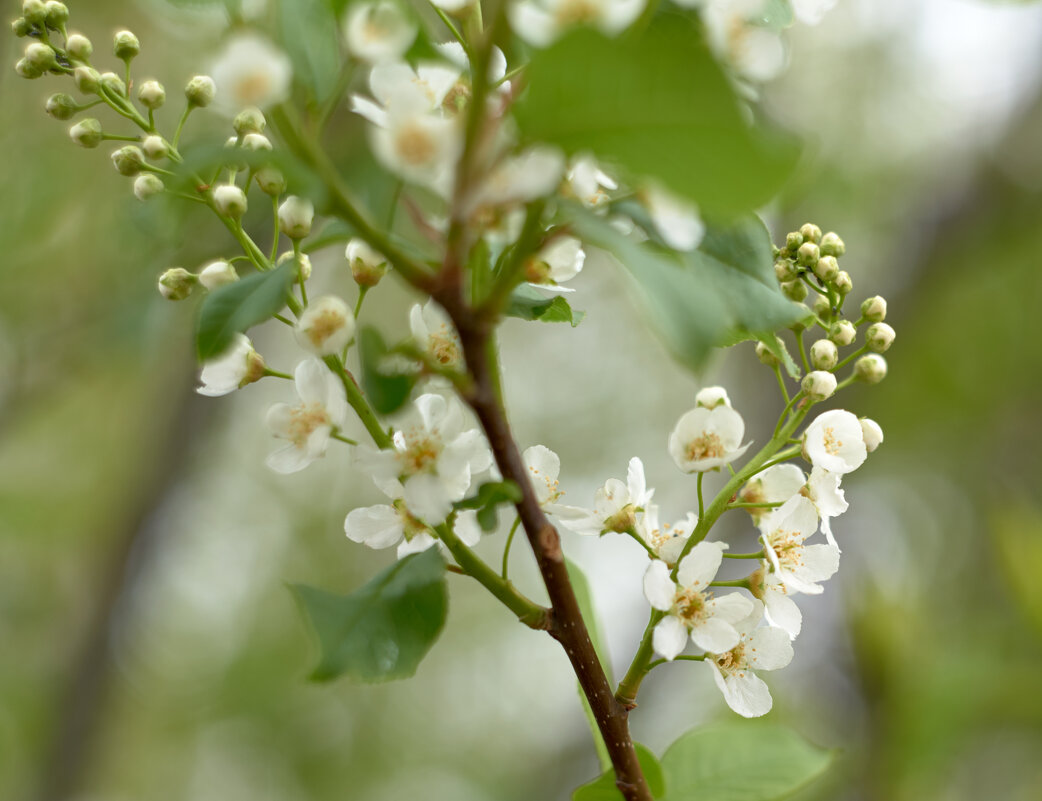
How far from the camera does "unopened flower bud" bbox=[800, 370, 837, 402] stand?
560 millimetres

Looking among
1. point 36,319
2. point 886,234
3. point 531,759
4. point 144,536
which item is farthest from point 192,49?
point 531,759

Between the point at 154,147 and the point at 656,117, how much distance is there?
0.35m

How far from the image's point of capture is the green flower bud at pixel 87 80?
600 mm

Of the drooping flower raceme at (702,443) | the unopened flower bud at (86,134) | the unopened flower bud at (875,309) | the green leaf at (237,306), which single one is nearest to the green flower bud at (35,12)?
the unopened flower bud at (86,134)

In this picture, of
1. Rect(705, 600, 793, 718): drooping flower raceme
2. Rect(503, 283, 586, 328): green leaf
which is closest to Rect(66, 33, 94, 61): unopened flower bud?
Rect(503, 283, 586, 328): green leaf

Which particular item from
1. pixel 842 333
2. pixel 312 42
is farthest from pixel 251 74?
pixel 842 333

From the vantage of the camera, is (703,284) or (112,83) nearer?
(703,284)

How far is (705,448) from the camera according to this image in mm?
560

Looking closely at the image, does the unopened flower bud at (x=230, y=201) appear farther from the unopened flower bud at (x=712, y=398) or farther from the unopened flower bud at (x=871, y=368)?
the unopened flower bud at (x=871, y=368)

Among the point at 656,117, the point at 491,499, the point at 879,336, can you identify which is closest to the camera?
the point at 656,117

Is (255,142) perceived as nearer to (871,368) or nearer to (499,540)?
(871,368)

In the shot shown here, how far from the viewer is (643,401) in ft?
16.6

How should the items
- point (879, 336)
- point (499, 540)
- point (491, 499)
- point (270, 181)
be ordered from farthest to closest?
point (499, 540)
point (879, 336)
point (270, 181)
point (491, 499)

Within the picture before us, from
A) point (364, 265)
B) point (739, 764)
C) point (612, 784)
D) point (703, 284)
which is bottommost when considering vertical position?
point (739, 764)
